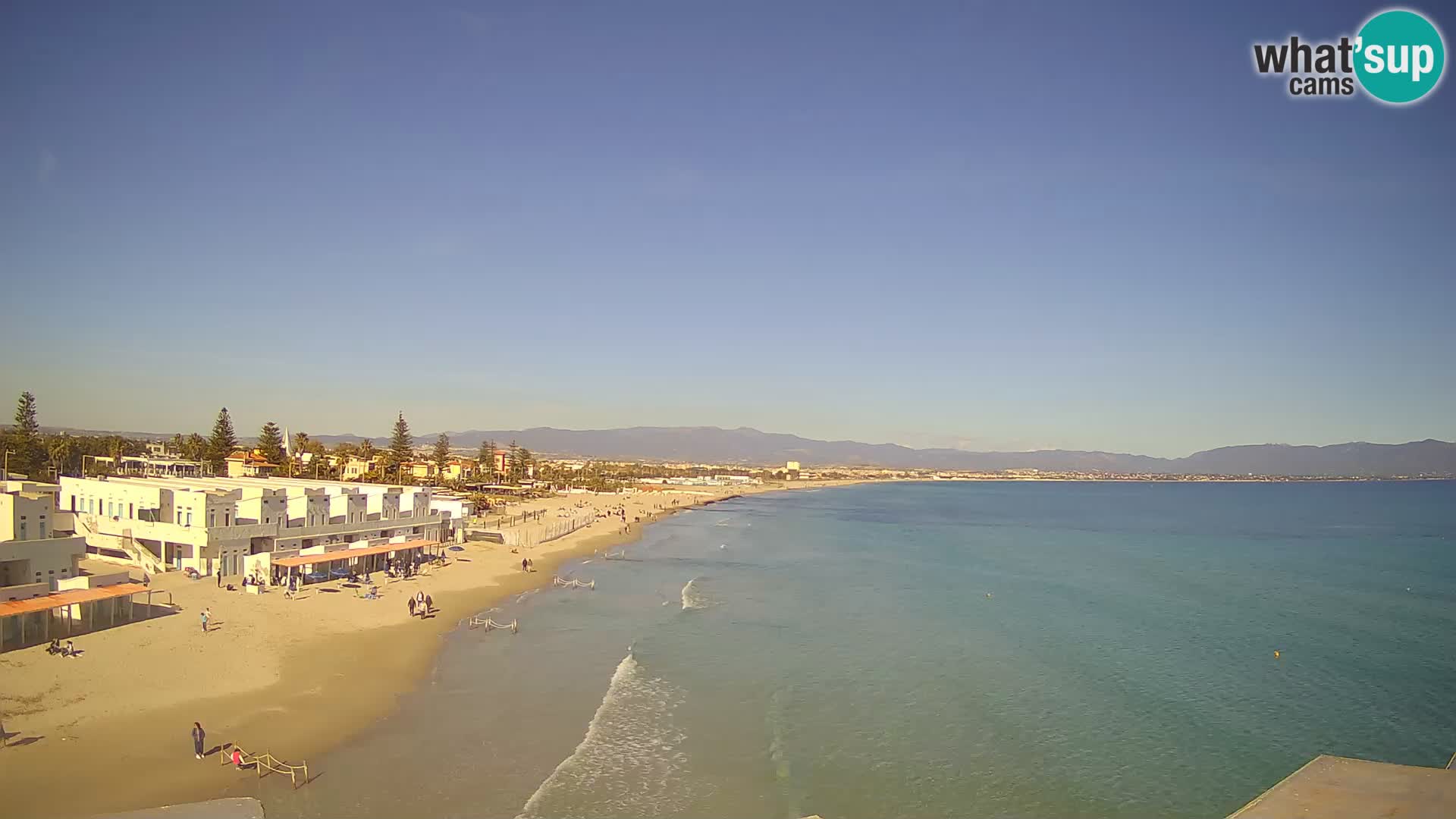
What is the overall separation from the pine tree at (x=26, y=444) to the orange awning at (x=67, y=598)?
160 ft

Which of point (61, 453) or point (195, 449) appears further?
point (195, 449)

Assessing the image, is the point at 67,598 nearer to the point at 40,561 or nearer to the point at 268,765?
the point at 40,561

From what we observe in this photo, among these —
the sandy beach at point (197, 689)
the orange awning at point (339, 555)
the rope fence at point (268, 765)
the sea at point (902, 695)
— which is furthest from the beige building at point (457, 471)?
the rope fence at point (268, 765)

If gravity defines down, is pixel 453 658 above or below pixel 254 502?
below

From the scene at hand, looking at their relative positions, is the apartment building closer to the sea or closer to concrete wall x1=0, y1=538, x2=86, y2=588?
concrete wall x1=0, y1=538, x2=86, y2=588

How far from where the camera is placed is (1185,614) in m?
42.8

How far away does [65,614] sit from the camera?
1035 inches

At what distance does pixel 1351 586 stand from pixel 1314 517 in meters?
83.4

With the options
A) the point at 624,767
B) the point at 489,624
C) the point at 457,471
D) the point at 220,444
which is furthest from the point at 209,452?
the point at 624,767

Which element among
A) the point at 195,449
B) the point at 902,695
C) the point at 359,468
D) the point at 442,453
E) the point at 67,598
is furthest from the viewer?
the point at 442,453

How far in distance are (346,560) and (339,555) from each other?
2.32 metres

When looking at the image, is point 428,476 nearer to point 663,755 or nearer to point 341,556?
point 341,556

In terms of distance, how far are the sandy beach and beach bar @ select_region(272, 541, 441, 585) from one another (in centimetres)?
170

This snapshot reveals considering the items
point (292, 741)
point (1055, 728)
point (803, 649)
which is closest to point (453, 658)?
point (292, 741)
